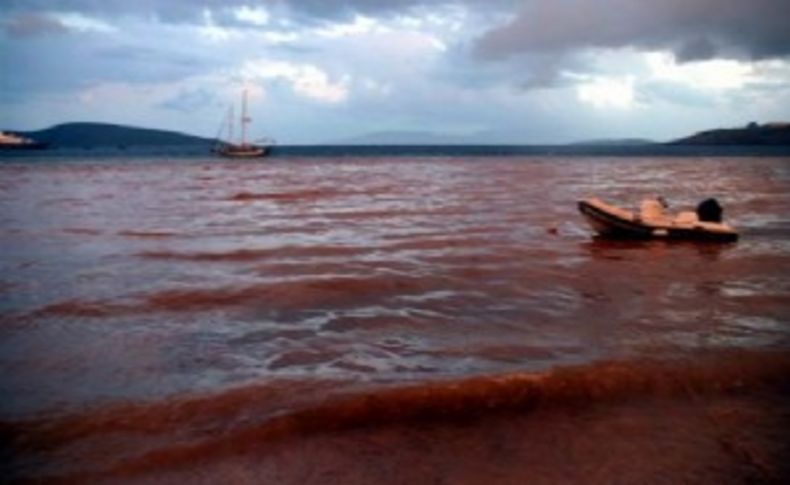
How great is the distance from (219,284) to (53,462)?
6.78 meters

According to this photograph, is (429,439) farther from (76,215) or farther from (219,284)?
(76,215)

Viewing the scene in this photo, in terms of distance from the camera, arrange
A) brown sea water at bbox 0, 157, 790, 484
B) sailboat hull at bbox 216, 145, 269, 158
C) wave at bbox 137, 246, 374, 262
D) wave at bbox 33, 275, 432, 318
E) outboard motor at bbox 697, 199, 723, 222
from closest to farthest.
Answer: brown sea water at bbox 0, 157, 790, 484 < wave at bbox 33, 275, 432, 318 < wave at bbox 137, 246, 374, 262 < outboard motor at bbox 697, 199, 723, 222 < sailboat hull at bbox 216, 145, 269, 158

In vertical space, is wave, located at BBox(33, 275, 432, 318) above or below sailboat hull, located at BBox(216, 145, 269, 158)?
below

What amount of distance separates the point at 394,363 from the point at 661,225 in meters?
12.4

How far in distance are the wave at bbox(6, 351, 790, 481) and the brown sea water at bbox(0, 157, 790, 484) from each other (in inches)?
0.9

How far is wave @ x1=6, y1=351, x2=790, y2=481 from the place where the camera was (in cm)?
555

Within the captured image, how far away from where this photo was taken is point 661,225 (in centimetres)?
1786

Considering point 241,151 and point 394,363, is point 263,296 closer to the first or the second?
point 394,363

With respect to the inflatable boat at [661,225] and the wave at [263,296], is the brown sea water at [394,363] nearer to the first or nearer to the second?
the wave at [263,296]

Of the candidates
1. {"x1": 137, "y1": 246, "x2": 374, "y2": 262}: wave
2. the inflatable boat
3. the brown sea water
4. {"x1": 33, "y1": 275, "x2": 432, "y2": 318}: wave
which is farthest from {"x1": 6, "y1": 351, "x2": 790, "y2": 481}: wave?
the inflatable boat

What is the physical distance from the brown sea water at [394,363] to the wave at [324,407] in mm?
23

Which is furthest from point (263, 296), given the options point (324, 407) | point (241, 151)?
point (241, 151)

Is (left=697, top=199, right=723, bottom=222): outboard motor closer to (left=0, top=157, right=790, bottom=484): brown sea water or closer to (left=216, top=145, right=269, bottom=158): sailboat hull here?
(left=0, top=157, right=790, bottom=484): brown sea water

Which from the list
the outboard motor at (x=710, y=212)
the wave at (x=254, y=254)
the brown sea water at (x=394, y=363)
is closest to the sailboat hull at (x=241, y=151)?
the brown sea water at (x=394, y=363)
